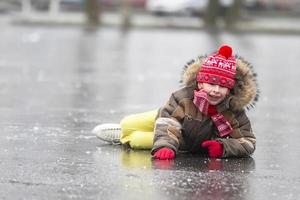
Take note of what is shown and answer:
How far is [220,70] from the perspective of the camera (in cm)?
641

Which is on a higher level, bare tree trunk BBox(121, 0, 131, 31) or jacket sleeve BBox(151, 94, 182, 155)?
bare tree trunk BBox(121, 0, 131, 31)

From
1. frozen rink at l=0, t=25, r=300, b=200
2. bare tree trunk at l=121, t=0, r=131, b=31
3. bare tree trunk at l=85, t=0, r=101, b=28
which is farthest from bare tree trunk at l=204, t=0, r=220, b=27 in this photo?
frozen rink at l=0, t=25, r=300, b=200

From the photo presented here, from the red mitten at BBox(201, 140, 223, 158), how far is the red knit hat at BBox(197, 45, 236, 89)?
1.46ft

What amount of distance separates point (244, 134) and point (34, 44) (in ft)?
56.1

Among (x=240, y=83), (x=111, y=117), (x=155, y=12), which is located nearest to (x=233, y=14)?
(x=155, y=12)

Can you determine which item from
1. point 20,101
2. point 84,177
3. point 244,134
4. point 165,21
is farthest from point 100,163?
point 165,21

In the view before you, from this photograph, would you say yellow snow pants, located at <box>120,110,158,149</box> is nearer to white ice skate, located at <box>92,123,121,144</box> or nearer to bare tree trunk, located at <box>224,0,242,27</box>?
white ice skate, located at <box>92,123,121,144</box>

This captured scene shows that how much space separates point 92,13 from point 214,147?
95.7 ft

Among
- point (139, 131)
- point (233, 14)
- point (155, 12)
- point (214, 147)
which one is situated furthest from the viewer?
point (155, 12)

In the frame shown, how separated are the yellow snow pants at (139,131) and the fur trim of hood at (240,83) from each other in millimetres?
464

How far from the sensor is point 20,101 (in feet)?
33.6

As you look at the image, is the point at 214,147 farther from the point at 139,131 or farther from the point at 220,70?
the point at 139,131

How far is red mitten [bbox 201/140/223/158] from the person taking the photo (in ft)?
21.1

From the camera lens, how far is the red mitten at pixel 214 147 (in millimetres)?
6438
